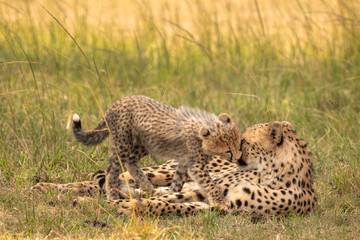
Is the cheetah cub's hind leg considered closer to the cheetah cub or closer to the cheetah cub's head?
the cheetah cub

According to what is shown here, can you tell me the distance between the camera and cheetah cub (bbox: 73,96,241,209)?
399cm

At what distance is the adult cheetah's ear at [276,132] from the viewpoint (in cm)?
402

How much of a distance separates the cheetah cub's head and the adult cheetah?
206 millimetres

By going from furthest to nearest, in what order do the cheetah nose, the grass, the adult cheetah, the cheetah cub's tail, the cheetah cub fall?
the cheetah cub's tail < the cheetah nose < the cheetah cub < the adult cheetah < the grass

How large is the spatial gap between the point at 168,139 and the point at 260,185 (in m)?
0.68

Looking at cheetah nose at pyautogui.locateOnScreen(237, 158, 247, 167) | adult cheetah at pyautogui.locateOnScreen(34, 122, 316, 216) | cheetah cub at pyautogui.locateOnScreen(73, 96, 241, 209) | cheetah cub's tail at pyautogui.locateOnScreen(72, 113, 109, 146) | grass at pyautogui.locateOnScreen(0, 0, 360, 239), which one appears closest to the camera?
grass at pyautogui.locateOnScreen(0, 0, 360, 239)

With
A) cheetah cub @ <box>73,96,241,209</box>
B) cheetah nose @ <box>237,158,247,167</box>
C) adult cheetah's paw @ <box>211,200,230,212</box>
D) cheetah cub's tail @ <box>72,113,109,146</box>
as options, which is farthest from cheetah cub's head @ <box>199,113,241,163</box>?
cheetah cub's tail @ <box>72,113,109,146</box>

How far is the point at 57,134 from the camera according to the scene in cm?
495

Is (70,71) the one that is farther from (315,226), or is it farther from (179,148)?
(315,226)

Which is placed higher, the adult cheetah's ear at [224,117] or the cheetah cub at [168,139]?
the adult cheetah's ear at [224,117]

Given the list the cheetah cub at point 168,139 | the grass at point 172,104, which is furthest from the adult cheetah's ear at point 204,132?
the grass at point 172,104

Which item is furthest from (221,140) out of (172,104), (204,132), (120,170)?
(172,104)

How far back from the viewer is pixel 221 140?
3.97 m

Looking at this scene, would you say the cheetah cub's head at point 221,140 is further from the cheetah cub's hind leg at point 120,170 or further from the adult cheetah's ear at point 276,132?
the cheetah cub's hind leg at point 120,170
